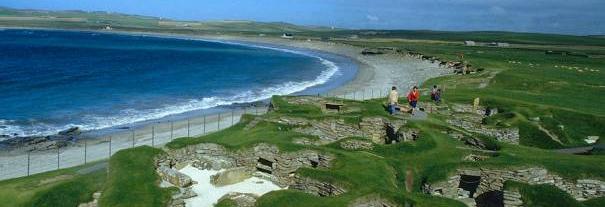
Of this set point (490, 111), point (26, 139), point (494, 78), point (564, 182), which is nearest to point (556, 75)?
point (494, 78)

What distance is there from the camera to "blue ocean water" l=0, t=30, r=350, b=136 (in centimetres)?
6103

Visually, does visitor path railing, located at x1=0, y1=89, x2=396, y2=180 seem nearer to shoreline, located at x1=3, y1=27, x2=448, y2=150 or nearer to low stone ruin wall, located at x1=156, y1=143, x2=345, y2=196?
shoreline, located at x1=3, y1=27, x2=448, y2=150

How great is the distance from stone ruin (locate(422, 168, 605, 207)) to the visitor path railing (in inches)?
968

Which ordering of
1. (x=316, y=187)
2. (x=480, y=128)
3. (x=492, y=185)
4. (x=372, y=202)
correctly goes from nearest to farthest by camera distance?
(x=372, y=202), (x=316, y=187), (x=492, y=185), (x=480, y=128)

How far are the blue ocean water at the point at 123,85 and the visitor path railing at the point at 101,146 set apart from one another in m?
5.55

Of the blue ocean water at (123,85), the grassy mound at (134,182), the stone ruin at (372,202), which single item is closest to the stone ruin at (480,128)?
the stone ruin at (372,202)

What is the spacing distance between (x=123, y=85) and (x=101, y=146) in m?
47.0

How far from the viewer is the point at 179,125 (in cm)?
5681

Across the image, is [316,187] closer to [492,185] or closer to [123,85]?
[492,185]

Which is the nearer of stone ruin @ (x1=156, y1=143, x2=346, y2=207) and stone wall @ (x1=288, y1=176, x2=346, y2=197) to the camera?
stone wall @ (x1=288, y1=176, x2=346, y2=197)

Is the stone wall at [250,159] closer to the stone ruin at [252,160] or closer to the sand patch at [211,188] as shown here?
the stone ruin at [252,160]

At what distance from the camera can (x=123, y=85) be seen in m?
91.5

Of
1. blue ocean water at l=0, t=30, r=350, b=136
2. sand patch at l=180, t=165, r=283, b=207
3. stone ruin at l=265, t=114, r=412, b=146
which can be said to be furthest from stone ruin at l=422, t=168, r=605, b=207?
blue ocean water at l=0, t=30, r=350, b=136

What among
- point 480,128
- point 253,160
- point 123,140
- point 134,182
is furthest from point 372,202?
point 123,140
